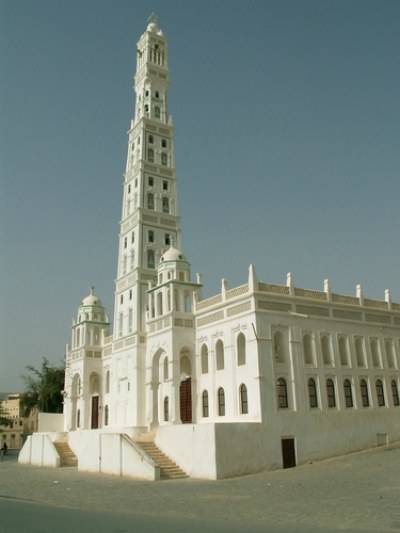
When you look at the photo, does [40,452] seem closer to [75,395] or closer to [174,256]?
[75,395]

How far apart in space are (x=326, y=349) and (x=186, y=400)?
9.51 metres

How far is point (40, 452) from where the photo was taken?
34.9 m

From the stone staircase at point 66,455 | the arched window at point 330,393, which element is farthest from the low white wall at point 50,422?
the arched window at point 330,393

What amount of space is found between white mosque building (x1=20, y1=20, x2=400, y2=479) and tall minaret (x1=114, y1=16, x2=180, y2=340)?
16 cm

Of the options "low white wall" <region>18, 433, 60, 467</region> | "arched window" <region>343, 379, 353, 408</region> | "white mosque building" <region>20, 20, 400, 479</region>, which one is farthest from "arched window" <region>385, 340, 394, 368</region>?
"low white wall" <region>18, 433, 60, 467</region>

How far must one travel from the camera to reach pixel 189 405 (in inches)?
1324

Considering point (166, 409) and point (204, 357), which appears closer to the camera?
point (204, 357)

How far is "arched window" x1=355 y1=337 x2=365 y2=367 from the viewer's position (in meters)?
33.3

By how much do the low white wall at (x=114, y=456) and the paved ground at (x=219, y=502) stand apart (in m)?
1.08

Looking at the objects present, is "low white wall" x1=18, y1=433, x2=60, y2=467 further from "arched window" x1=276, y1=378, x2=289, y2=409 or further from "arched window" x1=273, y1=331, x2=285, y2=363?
"arched window" x1=273, y1=331, x2=285, y2=363

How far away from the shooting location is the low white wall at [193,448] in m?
24.2

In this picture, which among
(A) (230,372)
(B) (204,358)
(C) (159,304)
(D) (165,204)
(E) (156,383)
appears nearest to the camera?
(A) (230,372)

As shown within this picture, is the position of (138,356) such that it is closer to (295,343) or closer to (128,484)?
(295,343)

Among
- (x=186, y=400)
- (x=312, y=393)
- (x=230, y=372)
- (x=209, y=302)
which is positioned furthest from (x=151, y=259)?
(x=312, y=393)
